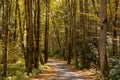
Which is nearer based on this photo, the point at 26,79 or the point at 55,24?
the point at 26,79

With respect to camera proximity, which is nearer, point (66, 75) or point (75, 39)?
point (66, 75)

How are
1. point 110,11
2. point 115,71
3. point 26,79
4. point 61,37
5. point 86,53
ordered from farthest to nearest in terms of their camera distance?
1. point 61,37
2. point 86,53
3. point 110,11
4. point 26,79
5. point 115,71

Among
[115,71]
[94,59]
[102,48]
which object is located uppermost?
[102,48]

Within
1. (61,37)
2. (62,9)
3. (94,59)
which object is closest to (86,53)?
(94,59)

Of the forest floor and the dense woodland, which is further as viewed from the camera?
the forest floor

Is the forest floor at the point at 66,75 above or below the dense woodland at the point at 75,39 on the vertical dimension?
below

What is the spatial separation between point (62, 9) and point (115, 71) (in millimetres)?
39034

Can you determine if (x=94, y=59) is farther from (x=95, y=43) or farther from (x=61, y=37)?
(x=61, y=37)

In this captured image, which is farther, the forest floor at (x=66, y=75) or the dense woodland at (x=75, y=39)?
the forest floor at (x=66, y=75)

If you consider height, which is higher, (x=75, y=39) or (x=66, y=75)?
(x=75, y=39)

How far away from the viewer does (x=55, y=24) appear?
198 feet

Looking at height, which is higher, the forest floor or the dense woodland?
the dense woodland

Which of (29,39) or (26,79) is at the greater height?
(29,39)

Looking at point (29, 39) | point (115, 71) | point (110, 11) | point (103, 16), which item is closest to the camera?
point (103, 16)
